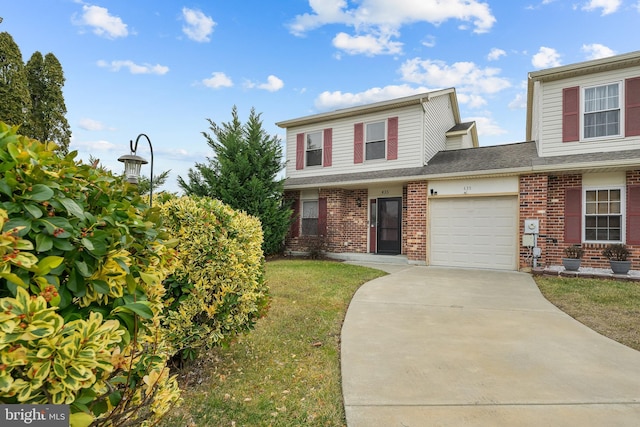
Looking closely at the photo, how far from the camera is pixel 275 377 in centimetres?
311

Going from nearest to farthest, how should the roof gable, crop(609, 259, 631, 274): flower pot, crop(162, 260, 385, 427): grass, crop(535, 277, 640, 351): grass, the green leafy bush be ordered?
crop(162, 260, 385, 427): grass < the green leafy bush < crop(535, 277, 640, 351): grass < crop(609, 259, 631, 274): flower pot < the roof gable

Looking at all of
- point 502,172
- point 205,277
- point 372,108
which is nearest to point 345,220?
point 372,108

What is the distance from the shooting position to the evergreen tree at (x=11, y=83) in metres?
13.4

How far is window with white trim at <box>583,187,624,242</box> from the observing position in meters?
8.70

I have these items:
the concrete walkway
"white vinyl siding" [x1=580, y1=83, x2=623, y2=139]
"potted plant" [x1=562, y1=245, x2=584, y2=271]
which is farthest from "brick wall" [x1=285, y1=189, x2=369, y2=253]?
"white vinyl siding" [x1=580, y1=83, x2=623, y2=139]

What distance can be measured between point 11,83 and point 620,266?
2192 centimetres

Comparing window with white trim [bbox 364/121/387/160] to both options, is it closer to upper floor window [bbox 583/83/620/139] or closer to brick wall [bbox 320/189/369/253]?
brick wall [bbox 320/189/369/253]

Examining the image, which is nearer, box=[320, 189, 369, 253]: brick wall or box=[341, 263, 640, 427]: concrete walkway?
box=[341, 263, 640, 427]: concrete walkway

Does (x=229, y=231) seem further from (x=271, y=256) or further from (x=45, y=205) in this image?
(x=271, y=256)

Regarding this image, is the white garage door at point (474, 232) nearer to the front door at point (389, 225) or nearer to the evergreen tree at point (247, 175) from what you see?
the front door at point (389, 225)

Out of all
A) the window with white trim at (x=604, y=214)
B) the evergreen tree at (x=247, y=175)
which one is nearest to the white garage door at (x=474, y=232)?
the window with white trim at (x=604, y=214)

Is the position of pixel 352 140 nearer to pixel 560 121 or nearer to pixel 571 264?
pixel 560 121

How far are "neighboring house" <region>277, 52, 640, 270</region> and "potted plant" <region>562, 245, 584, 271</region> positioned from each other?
0.25 meters

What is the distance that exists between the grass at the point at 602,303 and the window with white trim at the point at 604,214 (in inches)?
66.6
